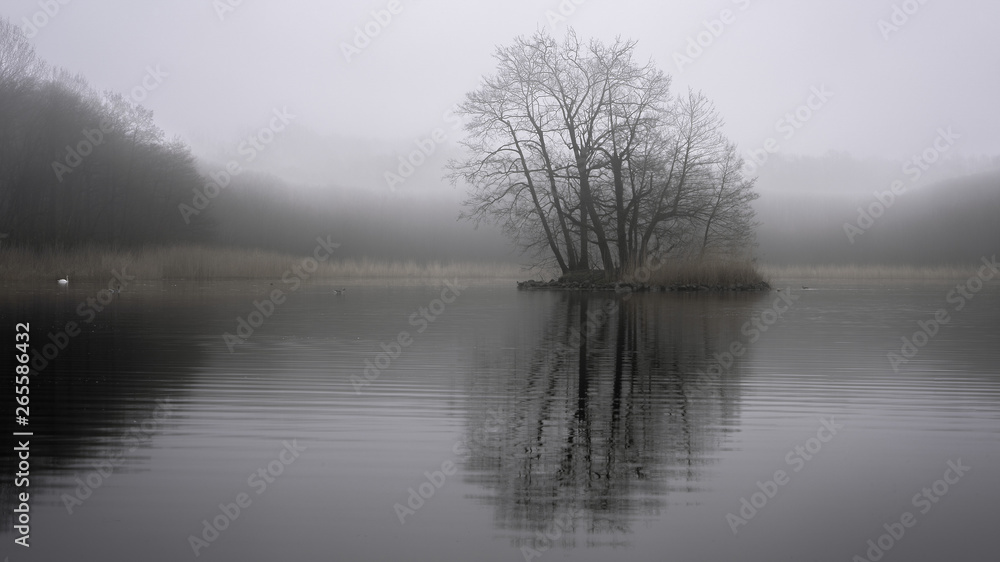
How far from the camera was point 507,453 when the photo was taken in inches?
221

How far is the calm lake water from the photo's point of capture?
160 inches

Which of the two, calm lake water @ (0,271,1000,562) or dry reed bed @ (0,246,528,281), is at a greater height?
dry reed bed @ (0,246,528,281)

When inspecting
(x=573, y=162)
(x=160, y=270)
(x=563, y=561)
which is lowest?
(x=563, y=561)

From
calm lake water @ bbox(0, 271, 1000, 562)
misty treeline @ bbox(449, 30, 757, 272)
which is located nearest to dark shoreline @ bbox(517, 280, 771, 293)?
misty treeline @ bbox(449, 30, 757, 272)

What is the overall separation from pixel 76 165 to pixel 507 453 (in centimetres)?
4588

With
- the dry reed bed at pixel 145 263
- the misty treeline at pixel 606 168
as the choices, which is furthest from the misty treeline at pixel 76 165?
the misty treeline at pixel 606 168

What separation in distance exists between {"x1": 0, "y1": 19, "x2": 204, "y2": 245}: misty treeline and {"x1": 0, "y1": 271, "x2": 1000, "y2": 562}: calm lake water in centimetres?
3472

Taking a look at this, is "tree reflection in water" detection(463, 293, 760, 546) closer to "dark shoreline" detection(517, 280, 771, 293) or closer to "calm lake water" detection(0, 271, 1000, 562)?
"calm lake water" detection(0, 271, 1000, 562)

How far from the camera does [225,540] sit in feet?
13.3

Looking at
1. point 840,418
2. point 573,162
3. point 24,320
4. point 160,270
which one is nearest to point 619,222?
point 573,162

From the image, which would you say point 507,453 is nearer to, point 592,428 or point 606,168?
point 592,428

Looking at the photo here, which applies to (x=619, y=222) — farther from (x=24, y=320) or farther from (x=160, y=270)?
(x=24, y=320)

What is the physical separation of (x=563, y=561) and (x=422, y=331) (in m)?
11.3

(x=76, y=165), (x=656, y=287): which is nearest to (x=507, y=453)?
(x=656, y=287)
